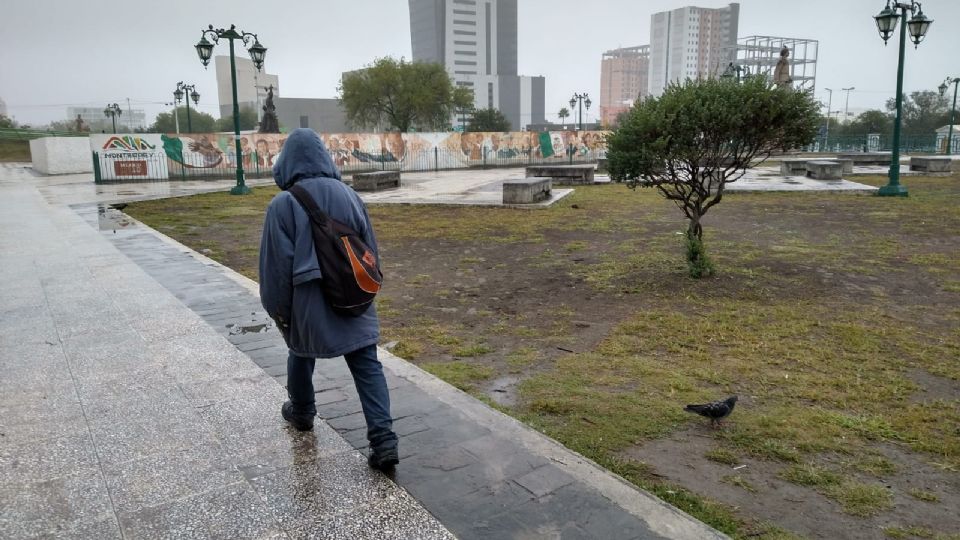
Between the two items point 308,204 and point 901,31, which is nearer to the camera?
point 308,204

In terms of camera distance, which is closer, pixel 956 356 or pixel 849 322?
pixel 956 356

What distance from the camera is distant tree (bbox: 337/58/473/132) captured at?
157 ft

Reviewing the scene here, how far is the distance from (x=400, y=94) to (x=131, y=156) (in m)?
24.4

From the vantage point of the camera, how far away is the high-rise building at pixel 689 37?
5925 inches

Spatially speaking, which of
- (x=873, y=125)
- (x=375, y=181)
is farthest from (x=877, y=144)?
(x=375, y=181)

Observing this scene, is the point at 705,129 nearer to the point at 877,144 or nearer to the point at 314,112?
the point at 877,144

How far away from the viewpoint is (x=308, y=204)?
3014 millimetres

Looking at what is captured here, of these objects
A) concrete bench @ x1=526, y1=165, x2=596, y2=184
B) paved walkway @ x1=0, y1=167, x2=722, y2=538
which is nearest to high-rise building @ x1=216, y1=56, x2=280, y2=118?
concrete bench @ x1=526, y1=165, x2=596, y2=184

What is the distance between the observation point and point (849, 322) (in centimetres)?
564

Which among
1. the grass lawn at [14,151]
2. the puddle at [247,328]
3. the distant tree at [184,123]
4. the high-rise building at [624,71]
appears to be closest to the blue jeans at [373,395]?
the puddle at [247,328]

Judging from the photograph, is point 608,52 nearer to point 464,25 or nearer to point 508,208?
point 464,25

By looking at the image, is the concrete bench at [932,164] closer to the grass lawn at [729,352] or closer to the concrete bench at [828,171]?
the concrete bench at [828,171]

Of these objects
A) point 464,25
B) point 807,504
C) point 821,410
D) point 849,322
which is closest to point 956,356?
point 849,322

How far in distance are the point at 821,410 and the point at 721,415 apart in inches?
28.9
